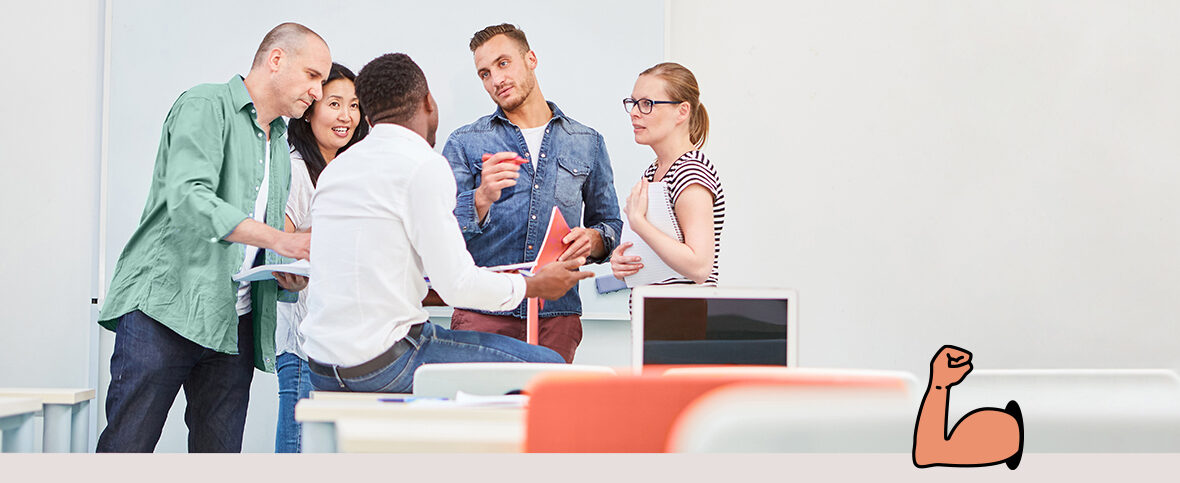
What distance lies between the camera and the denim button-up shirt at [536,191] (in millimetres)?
2791

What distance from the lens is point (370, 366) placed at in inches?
69.7

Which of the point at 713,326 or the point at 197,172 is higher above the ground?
the point at 197,172

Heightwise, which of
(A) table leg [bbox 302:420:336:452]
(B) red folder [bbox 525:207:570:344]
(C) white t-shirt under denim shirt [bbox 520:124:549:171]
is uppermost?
(C) white t-shirt under denim shirt [bbox 520:124:549:171]

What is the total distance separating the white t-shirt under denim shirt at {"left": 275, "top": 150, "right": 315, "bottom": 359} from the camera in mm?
2797

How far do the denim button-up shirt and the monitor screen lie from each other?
129 cm

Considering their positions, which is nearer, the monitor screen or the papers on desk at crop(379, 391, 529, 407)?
the papers on desk at crop(379, 391, 529, 407)

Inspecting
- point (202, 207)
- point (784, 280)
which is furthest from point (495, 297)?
point (784, 280)

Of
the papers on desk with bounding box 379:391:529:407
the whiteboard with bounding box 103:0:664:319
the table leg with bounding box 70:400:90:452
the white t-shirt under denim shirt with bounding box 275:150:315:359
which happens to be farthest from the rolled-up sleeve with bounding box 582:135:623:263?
the papers on desk with bounding box 379:391:529:407

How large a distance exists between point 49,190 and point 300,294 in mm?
1085

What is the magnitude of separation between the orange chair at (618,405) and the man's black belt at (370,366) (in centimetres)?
100

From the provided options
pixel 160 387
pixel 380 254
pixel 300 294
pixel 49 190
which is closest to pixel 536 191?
pixel 300 294

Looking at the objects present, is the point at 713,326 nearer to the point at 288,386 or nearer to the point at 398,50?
the point at 288,386

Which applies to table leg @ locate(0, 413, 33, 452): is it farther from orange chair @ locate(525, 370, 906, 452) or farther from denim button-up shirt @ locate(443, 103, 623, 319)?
denim button-up shirt @ locate(443, 103, 623, 319)

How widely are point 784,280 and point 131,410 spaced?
2197 millimetres
